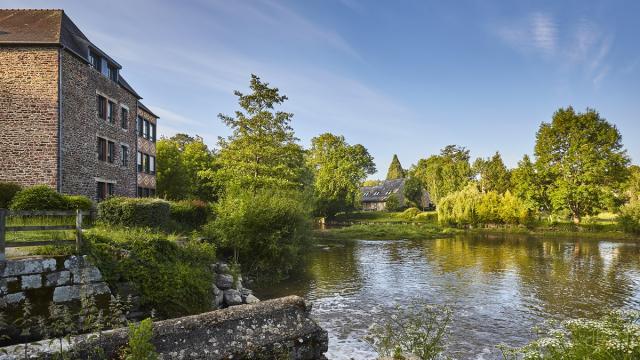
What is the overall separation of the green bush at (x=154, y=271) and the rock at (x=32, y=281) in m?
1.14

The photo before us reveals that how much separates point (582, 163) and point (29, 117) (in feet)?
164

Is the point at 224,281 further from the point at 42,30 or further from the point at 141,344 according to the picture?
the point at 42,30

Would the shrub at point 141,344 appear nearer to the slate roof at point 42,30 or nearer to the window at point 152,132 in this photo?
the slate roof at point 42,30

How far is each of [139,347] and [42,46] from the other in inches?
842

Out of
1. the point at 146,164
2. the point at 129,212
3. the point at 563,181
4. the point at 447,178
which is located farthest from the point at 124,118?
the point at 447,178

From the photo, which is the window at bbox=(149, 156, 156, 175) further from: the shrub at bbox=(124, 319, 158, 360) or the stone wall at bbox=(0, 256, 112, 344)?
the shrub at bbox=(124, 319, 158, 360)

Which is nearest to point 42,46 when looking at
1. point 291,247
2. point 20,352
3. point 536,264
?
point 291,247

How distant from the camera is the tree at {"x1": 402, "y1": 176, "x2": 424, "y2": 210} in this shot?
235ft

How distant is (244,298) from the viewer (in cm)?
1297

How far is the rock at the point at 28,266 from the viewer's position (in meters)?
7.58

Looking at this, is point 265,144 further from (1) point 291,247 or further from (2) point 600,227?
(2) point 600,227

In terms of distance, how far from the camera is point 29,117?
1945cm

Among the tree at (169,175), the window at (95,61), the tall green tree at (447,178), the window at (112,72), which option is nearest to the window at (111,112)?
the window at (112,72)

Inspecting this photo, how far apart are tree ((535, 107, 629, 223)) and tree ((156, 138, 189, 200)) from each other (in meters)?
40.8
